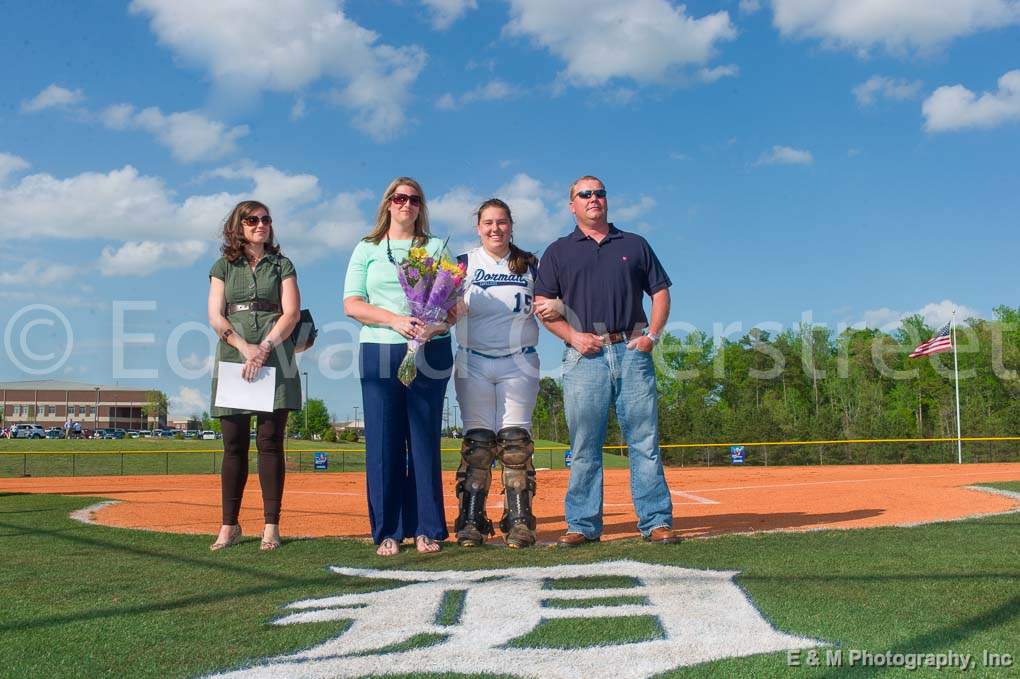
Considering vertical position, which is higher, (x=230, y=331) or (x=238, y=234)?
(x=238, y=234)

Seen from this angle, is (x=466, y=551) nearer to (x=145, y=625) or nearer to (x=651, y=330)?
(x=651, y=330)

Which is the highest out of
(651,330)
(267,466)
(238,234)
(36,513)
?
(238,234)

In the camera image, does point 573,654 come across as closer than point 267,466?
Yes

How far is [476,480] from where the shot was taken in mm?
5039

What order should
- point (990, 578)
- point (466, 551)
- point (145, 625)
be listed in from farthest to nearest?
point (466, 551)
point (990, 578)
point (145, 625)

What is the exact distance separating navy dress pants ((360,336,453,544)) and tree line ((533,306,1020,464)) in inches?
1668

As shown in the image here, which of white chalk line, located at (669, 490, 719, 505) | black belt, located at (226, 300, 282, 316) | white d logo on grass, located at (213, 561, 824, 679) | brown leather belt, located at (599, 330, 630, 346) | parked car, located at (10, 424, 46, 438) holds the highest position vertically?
black belt, located at (226, 300, 282, 316)

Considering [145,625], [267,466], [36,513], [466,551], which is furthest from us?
[36,513]

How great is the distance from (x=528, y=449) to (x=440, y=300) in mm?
1089

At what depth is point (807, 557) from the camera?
3.99 m

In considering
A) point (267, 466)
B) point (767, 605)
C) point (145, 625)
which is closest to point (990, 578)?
point (767, 605)

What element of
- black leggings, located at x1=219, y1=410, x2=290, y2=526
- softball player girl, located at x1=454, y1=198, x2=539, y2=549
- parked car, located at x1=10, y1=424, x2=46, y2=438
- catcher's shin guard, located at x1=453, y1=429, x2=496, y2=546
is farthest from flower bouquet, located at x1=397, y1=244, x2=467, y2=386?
parked car, located at x1=10, y1=424, x2=46, y2=438

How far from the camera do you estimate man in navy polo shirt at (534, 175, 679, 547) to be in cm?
493

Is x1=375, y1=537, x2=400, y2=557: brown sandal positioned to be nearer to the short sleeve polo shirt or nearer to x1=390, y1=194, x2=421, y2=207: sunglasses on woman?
the short sleeve polo shirt
